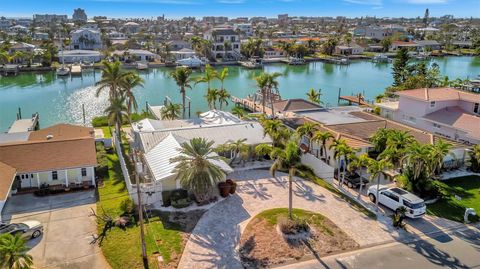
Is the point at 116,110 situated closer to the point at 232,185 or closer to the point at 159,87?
the point at 232,185

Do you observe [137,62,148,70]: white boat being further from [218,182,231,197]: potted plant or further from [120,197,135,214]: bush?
[120,197,135,214]: bush

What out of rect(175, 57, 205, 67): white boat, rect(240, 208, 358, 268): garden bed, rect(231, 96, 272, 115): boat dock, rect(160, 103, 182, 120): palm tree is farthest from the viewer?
rect(175, 57, 205, 67): white boat

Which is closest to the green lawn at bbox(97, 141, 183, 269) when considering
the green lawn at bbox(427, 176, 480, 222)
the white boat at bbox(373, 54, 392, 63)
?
the green lawn at bbox(427, 176, 480, 222)

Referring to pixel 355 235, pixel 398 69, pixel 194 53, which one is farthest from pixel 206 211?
pixel 194 53

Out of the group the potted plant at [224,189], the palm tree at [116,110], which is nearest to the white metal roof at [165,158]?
the potted plant at [224,189]

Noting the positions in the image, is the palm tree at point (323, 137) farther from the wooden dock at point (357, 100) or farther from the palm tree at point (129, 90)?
the wooden dock at point (357, 100)

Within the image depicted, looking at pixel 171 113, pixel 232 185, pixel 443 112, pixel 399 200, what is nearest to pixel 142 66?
pixel 171 113
